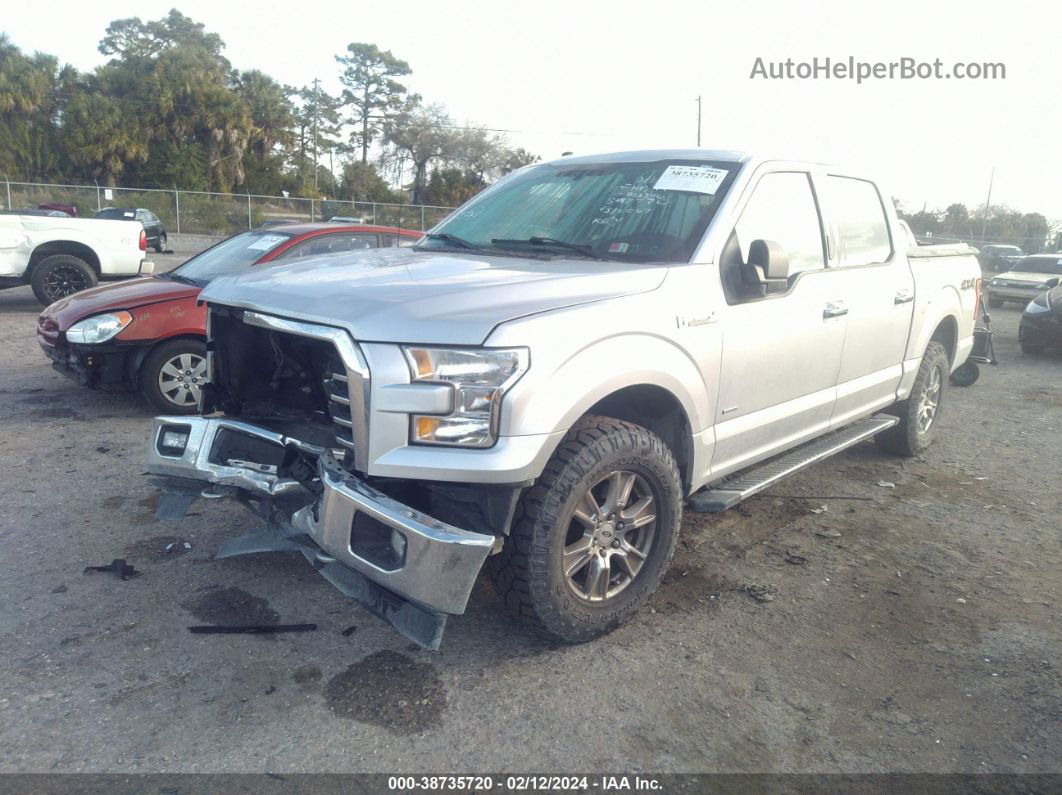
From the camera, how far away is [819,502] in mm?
5309

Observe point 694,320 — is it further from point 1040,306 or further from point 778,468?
point 1040,306

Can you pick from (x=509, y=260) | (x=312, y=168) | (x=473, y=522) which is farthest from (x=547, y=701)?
(x=312, y=168)

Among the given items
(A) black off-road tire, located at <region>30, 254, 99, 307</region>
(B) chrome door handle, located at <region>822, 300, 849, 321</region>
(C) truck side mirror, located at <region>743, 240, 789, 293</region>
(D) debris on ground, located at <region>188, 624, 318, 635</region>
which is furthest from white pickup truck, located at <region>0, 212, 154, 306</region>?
(C) truck side mirror, located at <region>743, 240, 789, 293</region>

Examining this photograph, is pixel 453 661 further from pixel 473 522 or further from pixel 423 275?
pixel 423 275

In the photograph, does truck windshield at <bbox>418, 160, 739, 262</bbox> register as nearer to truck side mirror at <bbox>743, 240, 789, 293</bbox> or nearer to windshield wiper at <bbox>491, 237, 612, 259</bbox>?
windshield wiper at <bbox>491, 237, 612, 259</bbox>

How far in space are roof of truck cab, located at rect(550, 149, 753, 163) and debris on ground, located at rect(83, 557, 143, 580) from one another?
3.07 m

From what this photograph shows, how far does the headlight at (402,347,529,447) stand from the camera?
286 centimetres

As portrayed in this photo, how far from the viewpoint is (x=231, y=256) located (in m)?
7.22

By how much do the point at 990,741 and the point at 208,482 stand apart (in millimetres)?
3051

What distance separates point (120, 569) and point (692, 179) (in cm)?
327

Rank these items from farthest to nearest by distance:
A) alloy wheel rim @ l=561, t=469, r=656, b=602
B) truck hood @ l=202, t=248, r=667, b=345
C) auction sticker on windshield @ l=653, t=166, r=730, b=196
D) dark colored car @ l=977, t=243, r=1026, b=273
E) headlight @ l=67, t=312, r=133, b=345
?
dark colored car @ l=977, t=243, r=1026, b=273 < headlight @ l=67, t=312, r=133, b=345 < auction sticker on windshield @ l=653, t=166, r=730, b=196 < alloy wheel rim @ l=561, t=469, r=656, b=602 < truck hood @ l=202, t=248, r=667, b=345

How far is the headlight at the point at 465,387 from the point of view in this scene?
286 cm

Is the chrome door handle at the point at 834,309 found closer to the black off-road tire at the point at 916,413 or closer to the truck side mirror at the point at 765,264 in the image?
the truck side mirror at the point at 765,264

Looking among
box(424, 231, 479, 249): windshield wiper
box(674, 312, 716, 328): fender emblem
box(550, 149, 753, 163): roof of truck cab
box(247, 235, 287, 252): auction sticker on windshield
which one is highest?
box(550, 149, 753, 163): roof of truck cab
